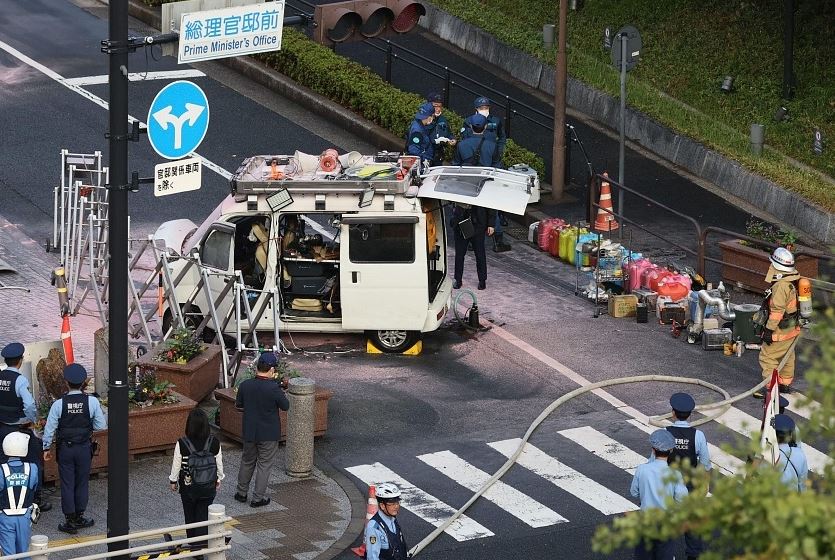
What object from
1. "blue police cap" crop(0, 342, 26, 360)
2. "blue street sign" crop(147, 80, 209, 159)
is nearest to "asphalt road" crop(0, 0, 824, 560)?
"blue police cap" crop(0, 342, 26, 360)

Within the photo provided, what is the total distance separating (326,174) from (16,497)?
8.15 meters

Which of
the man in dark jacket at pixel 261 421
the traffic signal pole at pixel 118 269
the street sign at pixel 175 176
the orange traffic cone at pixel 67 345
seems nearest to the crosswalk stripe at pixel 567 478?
the man in dark jacket at pixel 261 421

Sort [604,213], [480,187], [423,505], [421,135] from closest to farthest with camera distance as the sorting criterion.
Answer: [423,505]
[480,187]
[604,213]
[421,135]

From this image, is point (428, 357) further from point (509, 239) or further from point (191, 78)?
point (191, 78)

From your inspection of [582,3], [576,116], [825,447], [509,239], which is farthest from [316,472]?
[582,3]

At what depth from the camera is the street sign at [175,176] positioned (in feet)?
47.0

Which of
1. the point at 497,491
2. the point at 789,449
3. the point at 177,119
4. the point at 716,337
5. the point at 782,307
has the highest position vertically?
the point at 177,119

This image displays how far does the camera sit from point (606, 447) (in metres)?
18.2

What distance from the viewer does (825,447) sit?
1816 centimetres

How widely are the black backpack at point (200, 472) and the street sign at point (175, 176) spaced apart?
2270mm

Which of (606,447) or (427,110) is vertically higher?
(427,110)

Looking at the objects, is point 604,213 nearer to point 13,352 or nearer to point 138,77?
point 138,77

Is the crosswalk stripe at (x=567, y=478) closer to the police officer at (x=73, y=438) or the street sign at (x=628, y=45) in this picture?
the police officer at (x=73, y=438)

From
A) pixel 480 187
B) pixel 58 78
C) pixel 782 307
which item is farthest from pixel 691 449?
pixel 58 78
